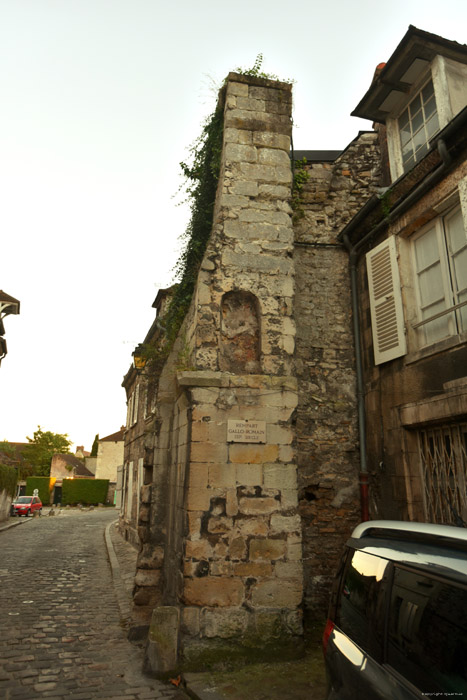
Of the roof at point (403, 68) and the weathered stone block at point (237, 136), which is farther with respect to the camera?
the weathered stone block at point (237, 136)

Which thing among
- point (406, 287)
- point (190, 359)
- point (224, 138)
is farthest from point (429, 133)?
point (190, 359)

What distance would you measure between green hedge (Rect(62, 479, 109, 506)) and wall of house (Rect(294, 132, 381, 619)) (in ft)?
121

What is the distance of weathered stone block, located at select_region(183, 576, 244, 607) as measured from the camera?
455cm

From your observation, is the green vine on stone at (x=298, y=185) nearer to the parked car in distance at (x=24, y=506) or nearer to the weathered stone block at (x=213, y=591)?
the weathered stone block at (x=213, y=591)

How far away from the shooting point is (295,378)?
5398 mm

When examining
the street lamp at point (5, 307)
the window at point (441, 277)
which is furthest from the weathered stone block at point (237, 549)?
the street lamp at point (5, 307)

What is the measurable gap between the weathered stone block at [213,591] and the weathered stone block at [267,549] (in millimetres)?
309

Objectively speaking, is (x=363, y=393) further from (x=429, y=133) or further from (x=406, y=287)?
(x=429, y=133)

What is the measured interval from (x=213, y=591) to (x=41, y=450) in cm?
5661

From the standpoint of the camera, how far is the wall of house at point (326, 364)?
603 cm

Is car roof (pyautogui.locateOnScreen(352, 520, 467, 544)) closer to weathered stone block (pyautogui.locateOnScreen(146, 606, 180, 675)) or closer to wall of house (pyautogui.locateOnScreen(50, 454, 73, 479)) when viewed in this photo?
weathered stone block (pyautogui.locateOnScreen(146, 606, 180, 675))

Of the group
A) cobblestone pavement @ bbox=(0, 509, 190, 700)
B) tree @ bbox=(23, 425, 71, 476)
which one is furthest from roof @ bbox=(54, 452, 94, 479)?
cobblestone pavement @ bbox=(0, 509, 190, 700)

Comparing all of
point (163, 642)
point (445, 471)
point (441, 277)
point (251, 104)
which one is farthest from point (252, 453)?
point (251, 104)

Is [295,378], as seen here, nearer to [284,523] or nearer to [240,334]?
[240,334]
